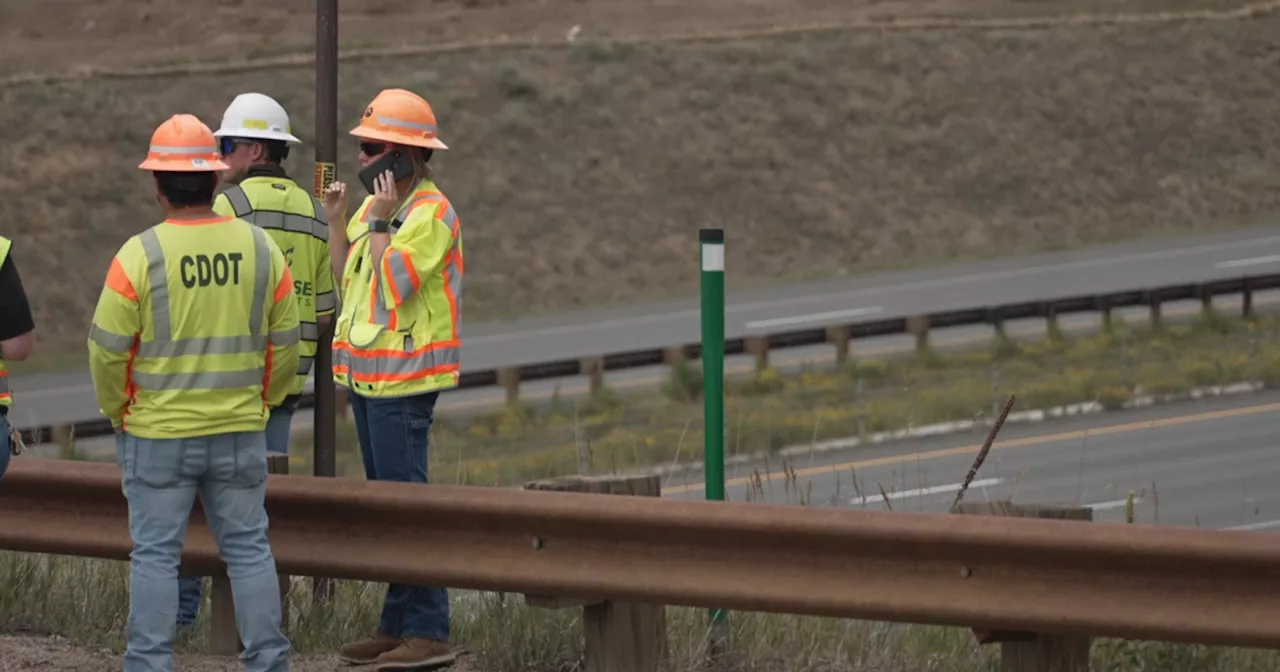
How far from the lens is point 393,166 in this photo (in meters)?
6.64

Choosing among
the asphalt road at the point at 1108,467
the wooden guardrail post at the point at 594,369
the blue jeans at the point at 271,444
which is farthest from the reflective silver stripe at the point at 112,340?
the wooden guardrail post at the point at 594,369

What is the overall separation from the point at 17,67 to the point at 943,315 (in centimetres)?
2425

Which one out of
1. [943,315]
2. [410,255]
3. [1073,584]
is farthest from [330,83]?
[943,315]

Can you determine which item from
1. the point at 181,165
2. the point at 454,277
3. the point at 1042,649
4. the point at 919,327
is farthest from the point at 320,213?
the point at 919,327

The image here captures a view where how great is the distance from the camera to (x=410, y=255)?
6.43 meters

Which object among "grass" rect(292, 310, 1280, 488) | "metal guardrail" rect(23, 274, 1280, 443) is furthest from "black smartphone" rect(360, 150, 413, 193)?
A: "metal guardrail" rect(23, 274, 1280, 443)

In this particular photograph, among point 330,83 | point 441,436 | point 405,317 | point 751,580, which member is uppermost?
point 330,83

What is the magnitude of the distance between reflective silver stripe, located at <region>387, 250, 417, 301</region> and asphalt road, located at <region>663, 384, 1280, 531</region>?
842cm

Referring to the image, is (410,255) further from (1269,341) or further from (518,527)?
(1269,341)

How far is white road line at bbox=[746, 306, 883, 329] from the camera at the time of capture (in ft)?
93.0

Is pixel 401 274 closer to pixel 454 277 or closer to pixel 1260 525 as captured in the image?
pixel 454 277

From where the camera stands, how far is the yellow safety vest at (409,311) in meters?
6.44

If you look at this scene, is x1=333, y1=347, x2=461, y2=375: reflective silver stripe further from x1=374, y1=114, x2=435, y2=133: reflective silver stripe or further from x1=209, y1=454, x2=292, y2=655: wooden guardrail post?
x1=374, y1=114, x2=435, y2=133: reflective silver stripe

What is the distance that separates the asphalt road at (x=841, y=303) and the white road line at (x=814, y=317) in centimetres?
1
